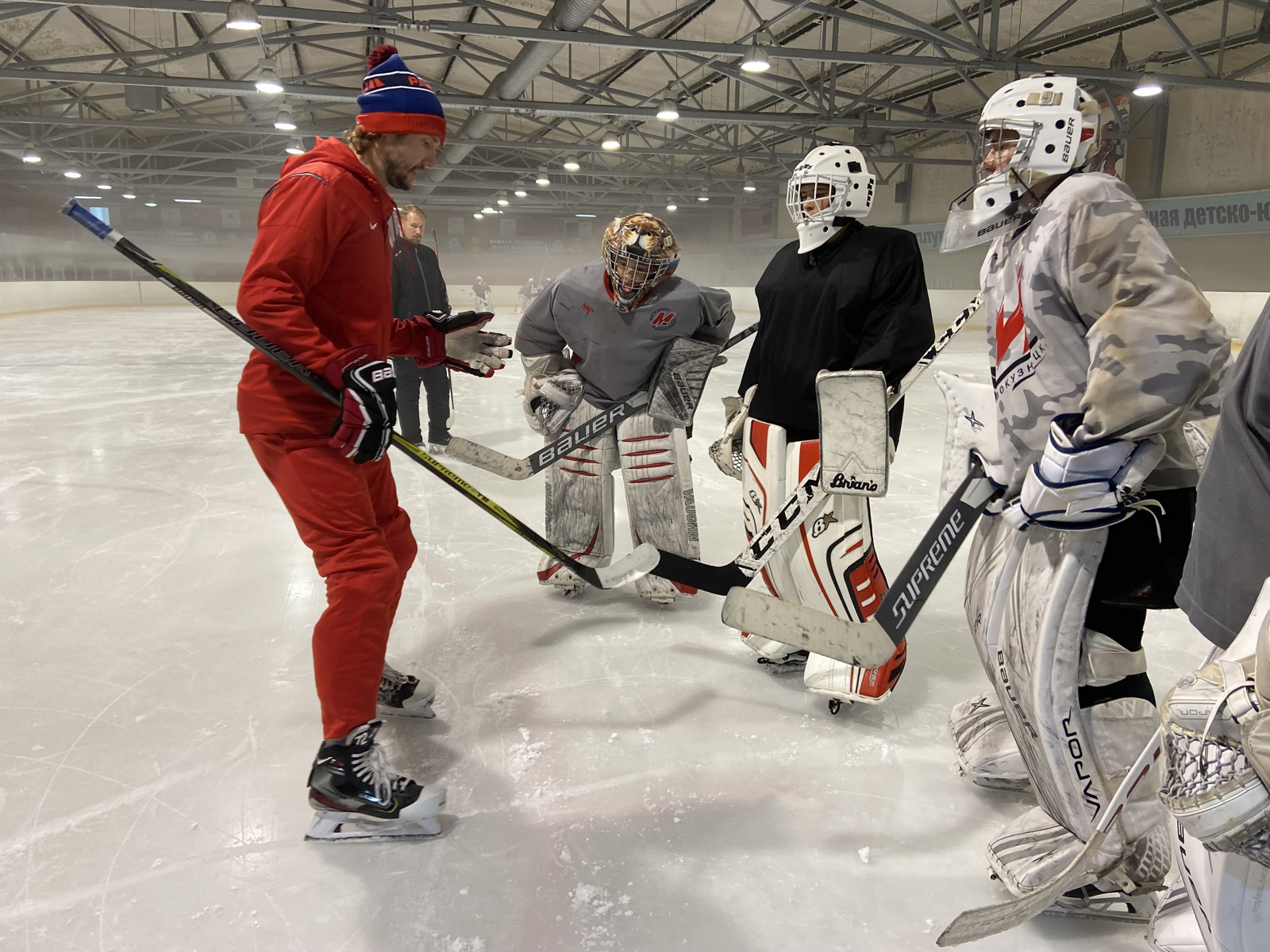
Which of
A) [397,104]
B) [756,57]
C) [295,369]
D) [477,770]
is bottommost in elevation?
[477,770]

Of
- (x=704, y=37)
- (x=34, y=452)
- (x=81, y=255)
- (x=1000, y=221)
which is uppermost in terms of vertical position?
(x=704, y=37)

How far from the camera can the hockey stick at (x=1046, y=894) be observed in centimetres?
105

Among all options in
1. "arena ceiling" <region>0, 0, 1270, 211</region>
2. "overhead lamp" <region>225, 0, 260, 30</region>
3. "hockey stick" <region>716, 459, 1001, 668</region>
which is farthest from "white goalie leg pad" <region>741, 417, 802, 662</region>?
"overhead lamp" <region>225, 0, 260, 30</region>

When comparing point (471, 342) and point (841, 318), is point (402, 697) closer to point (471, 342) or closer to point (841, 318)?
point (471, 342)

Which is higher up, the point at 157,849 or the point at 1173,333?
the point at 1173,333

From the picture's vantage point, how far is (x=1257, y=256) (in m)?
10.6

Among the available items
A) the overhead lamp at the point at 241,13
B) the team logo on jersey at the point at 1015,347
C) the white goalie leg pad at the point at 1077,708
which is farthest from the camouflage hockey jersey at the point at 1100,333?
the overhead lamp at the point at 241,13

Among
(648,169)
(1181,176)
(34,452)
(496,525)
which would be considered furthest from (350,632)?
(648,169)

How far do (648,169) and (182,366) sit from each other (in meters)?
14.1

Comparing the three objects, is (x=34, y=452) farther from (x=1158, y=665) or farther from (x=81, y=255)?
(x=81, y=255)

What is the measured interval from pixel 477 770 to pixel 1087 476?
1.34m

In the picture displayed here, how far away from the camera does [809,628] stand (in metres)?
1.73

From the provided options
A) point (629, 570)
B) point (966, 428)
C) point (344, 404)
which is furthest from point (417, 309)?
point (966, 428)

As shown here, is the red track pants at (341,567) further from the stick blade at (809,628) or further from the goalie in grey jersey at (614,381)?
the goalie in grey jersey at (614,381)
